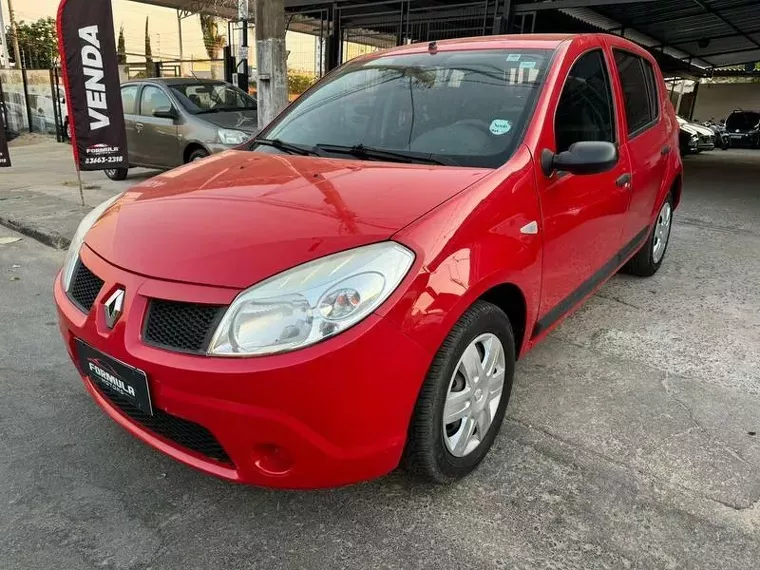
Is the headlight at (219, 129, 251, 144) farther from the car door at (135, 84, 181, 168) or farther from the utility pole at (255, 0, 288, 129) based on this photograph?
the utility pole at (255, 0, 288, 129)

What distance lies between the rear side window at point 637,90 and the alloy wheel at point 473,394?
79.8 inches

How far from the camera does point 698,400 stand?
113 inches

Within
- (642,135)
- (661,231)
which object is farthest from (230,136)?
(642,135)

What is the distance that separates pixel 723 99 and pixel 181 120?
108 ft

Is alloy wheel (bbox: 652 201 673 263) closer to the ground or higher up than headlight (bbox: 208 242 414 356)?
closer to the ground

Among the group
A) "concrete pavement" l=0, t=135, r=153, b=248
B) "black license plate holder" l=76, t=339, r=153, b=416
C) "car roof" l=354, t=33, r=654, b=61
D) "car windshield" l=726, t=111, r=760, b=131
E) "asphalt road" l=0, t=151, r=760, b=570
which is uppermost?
"car roof" l=354, t=33, r=654, b=61

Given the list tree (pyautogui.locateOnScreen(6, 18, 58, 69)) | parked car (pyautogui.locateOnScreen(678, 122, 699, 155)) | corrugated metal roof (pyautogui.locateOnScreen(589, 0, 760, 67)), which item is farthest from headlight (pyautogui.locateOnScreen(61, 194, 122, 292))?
A: tree (pyautogui.locateOnScreen(6, 18, 58, 69))

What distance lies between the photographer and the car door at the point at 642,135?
3.50 meters

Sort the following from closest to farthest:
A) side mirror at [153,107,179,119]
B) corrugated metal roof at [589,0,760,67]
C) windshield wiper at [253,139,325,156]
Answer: windshield wiper at [253,139,325,156]
side mirror at [153,107,179,119]
corrugated metal roof at [589,0,760,67]

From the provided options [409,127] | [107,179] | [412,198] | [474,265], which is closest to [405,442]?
[474,265]

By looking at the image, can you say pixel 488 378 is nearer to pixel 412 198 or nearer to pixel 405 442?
pixel 405 442

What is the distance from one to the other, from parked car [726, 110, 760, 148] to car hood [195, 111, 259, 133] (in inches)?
811

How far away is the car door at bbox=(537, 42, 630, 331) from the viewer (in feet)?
8.36

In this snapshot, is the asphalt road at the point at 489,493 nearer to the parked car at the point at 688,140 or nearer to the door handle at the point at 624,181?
the door handle at the point at 624,181
